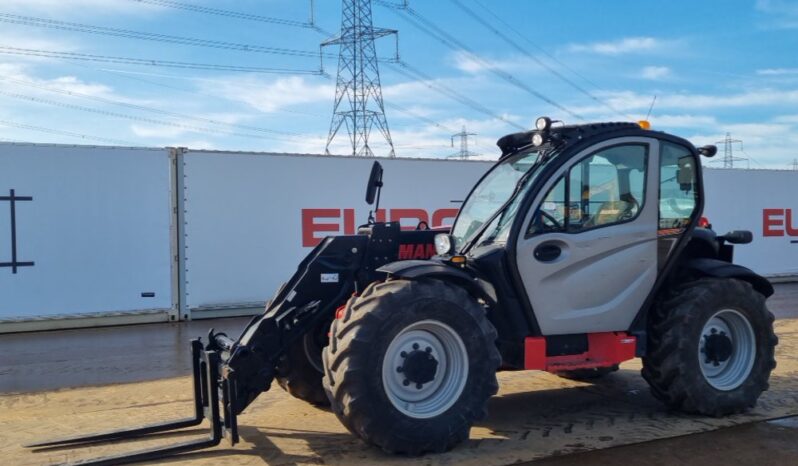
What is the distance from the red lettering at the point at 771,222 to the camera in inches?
645

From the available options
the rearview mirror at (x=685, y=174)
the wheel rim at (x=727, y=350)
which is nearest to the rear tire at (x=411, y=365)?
the wheel rim at (x=727, y=350)

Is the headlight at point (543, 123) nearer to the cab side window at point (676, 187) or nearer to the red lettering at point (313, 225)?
the cab side window at point (676, 187)

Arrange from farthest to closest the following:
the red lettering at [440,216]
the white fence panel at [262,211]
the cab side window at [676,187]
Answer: the red lettering at [440,216]
the white fence panel at [262,211]
the cab side window at [676,187]

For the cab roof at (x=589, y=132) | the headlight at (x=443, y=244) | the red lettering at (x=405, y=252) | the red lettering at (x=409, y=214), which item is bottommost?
the red lettering at (x=405, y=252)

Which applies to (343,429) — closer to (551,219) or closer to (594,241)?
(551,219)

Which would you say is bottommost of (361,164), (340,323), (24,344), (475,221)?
(24,344)

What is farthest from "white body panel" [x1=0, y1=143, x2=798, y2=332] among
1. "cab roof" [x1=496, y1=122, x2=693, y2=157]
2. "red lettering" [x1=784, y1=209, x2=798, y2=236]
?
"red lettering" [x1=784, y1=209, x2=798, y2=236]

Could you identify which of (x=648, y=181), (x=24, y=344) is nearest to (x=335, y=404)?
(x=648, y=181)

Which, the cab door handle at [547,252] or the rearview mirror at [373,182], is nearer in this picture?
the cab door handle at [547,252]

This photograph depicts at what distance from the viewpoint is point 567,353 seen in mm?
5336

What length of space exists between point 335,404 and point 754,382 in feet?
11.8

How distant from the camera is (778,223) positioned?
1656cm

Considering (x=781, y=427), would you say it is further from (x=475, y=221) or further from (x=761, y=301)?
(x=475, y=221)

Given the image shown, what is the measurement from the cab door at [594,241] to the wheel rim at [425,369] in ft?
2.52
